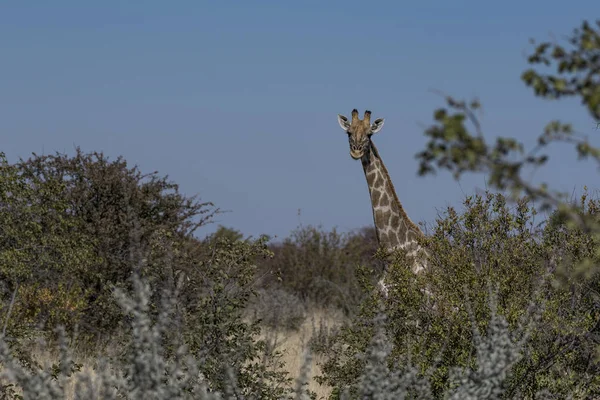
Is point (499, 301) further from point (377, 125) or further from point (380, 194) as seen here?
point (377, 125)

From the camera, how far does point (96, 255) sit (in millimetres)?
13742

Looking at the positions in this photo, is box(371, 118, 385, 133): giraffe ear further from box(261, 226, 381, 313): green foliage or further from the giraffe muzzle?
box(261, 226, 381, 313): green foliage

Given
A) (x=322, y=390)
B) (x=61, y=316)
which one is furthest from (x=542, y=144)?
(x=61, y=316)

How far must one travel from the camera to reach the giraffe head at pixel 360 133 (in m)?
12.3

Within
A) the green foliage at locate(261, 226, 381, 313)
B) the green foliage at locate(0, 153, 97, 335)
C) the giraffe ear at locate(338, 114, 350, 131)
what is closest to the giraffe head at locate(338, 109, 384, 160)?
the giraffe ear at locate(338, 114, 350, 131)

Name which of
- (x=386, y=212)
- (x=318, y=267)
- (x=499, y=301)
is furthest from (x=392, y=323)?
(x=318, y=267)

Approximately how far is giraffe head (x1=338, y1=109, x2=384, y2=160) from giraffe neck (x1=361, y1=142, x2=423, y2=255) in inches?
6.9

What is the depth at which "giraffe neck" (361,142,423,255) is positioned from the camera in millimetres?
11977

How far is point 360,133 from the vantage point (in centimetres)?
1238

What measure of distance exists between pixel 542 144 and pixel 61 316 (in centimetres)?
968

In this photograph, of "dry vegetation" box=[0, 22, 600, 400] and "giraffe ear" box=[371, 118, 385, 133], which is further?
"giraffe ear" box=[371, 118, 385, 133]

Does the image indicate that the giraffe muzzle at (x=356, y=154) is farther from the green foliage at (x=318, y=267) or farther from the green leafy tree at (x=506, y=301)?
the green foliage at (x=318, y=267)

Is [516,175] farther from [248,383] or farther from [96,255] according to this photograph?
[96,255]

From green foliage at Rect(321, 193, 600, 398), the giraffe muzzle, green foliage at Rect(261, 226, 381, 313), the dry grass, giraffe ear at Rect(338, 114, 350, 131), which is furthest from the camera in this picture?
green foliage at Rect(261, 226, 381, 313)
